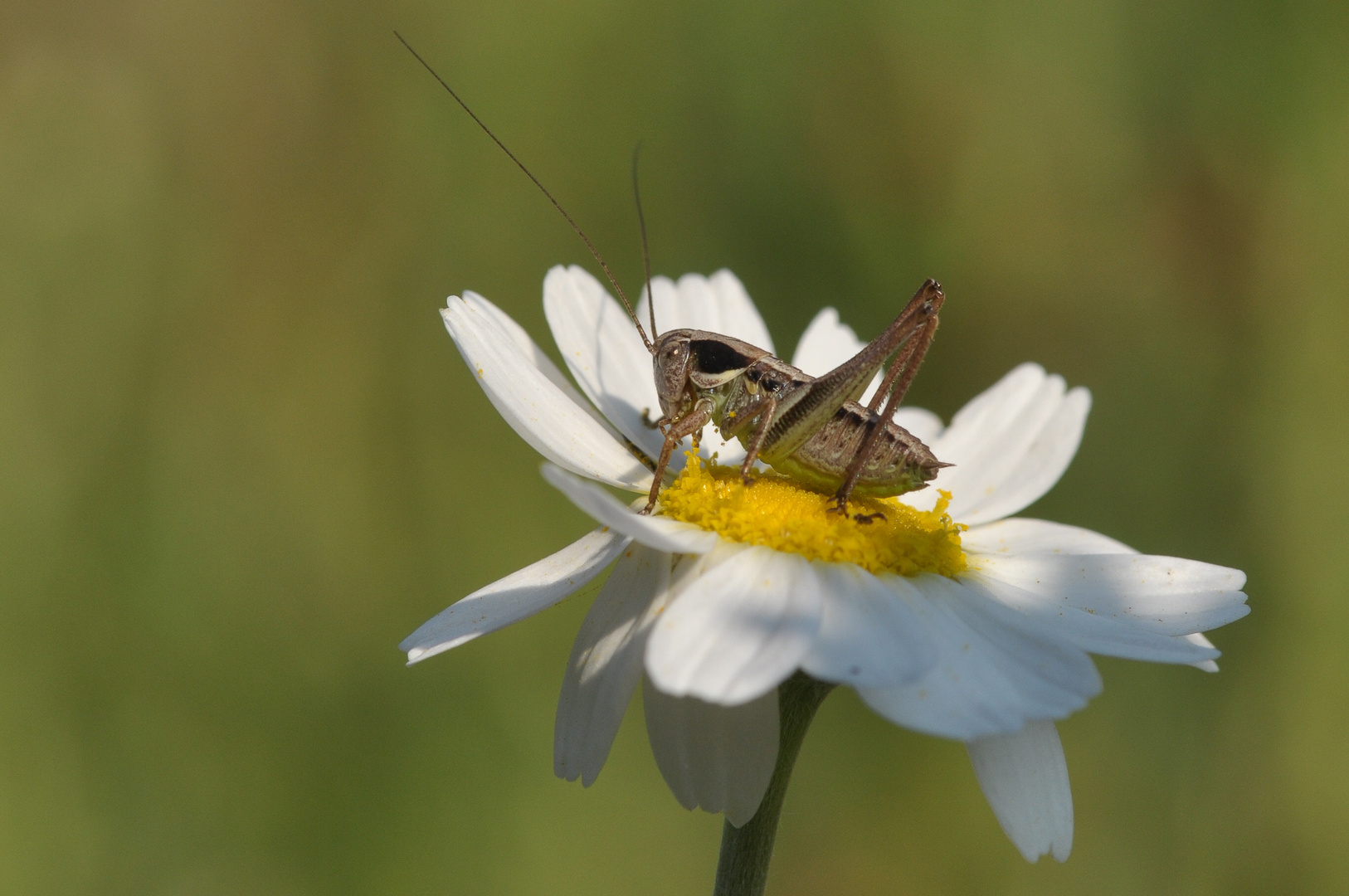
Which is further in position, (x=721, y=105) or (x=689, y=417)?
(x=721, y=105)

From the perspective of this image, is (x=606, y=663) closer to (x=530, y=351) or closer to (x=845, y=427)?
(x=845, y=427)

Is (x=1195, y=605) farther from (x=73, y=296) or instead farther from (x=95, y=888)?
(x=73, y=296)

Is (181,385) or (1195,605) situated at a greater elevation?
(181,385)

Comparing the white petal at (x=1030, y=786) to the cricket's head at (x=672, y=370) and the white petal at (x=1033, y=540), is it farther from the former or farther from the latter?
the cricket's head at (x=672, y=370)

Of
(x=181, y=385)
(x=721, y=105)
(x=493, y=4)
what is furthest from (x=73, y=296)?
(x=721, y=105)

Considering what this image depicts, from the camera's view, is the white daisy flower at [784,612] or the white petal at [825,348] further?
the white petal at [825,348]

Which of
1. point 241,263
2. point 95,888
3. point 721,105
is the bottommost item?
point 95,888

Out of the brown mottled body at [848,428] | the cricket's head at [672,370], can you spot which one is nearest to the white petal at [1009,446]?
the brown mottled body at [848,428]
